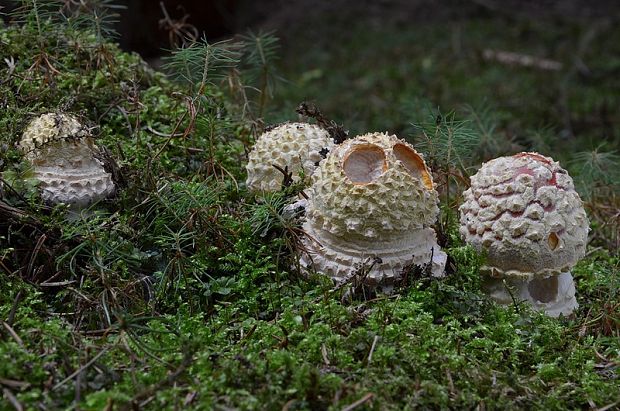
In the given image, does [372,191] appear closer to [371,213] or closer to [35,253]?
[371,213]

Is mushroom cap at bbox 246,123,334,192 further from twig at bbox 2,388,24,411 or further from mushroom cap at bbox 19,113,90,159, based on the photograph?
twig at bbox 2,388,24,411

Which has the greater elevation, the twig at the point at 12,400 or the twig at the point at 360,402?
the twig at the point at 12,400

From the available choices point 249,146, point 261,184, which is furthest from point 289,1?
point 261,184

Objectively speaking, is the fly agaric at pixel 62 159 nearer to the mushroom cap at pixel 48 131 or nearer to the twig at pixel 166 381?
the mushroom cap at pixel 48 131

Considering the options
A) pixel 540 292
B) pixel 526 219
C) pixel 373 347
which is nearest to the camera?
pixel 373 347

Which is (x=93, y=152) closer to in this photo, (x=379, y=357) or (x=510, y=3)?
(x=379, y=357)

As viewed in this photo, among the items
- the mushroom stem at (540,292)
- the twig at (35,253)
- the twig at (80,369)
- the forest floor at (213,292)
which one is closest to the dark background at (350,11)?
the forest floor at (213,292)

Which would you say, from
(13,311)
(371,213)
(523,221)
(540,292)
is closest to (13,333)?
(13,311)
